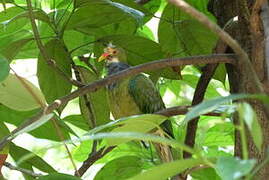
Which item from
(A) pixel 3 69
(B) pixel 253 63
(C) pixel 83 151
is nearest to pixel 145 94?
(C) pixel 83 151

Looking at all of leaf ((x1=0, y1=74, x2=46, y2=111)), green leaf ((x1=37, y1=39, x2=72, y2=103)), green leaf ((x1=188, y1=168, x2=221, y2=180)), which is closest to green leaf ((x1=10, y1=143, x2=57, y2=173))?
green leaf ((x1=37, y1=39, x2=72, y2=103))

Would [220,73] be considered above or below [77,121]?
above

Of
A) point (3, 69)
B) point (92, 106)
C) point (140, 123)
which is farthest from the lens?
point (92, 106)

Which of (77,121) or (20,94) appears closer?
(20,94)

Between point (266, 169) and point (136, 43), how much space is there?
57cm

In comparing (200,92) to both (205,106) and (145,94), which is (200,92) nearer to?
(145,94)

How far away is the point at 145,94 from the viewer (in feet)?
7.18

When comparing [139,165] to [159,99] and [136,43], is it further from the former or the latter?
[159,99]

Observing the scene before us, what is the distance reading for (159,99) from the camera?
2094 mm

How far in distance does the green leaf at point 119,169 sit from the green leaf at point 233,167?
1062 millimetres

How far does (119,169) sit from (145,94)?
2.27ft

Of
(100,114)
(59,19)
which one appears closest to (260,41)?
(59,19)

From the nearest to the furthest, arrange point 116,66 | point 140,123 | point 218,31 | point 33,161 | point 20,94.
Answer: point 218,31 < point 140,123 < point 20,94 < point 33,161 < point 116,66

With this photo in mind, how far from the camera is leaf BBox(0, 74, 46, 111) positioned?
1.05 metres
